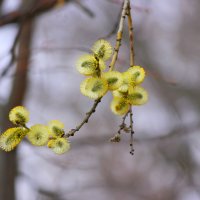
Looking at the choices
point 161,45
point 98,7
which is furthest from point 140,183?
point 98,7

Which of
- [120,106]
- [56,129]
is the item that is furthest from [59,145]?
[120,106]

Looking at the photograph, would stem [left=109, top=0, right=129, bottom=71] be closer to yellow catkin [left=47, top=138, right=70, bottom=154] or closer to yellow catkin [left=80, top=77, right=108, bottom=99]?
yellow catkin [left=80, top=77, right=108, bottom=99]

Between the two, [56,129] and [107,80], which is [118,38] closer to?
[107,80]

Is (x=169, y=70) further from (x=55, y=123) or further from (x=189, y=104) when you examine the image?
(x=55, y=123)

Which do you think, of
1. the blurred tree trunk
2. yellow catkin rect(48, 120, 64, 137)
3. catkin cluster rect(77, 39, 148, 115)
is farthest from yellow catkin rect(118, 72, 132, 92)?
the blurred tree trunk

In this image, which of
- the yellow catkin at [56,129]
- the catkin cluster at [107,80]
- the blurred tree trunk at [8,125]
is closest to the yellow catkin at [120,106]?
the catkin cluster at [107,80]

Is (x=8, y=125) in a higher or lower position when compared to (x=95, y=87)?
higher
